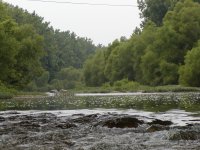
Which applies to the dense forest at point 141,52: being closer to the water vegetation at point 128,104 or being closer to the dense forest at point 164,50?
the dense forest at point 164,50

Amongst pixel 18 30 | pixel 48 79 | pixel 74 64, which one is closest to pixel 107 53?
pixel 48 79

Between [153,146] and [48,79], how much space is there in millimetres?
134261

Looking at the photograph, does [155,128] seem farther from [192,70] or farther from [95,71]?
[95,71]

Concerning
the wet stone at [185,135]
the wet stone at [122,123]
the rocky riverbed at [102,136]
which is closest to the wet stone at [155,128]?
the rocky riverbed at [102,136]

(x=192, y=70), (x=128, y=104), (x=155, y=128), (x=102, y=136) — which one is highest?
(x=192, y=70)

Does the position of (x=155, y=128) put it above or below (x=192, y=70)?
below

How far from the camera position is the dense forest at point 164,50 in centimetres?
7468

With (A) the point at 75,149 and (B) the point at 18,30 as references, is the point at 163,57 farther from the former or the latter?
(A) the point at 75,149

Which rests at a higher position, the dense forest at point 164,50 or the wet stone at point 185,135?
the dense forest at point 164,50

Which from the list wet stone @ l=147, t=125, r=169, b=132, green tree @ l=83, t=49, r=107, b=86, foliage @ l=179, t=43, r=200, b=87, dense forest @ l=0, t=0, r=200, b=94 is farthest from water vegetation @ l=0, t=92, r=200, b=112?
green tree @ l=83, t=49, r=107, b=86

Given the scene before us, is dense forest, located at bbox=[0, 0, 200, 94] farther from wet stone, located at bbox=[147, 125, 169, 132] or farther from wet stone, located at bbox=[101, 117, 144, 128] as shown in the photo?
wet stone, located at bbox=[147, 125, 169, 132]

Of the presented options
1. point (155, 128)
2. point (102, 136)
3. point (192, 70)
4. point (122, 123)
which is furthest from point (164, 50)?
point (102, 136)

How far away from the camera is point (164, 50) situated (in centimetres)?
8625

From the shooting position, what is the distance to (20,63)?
234 feet
